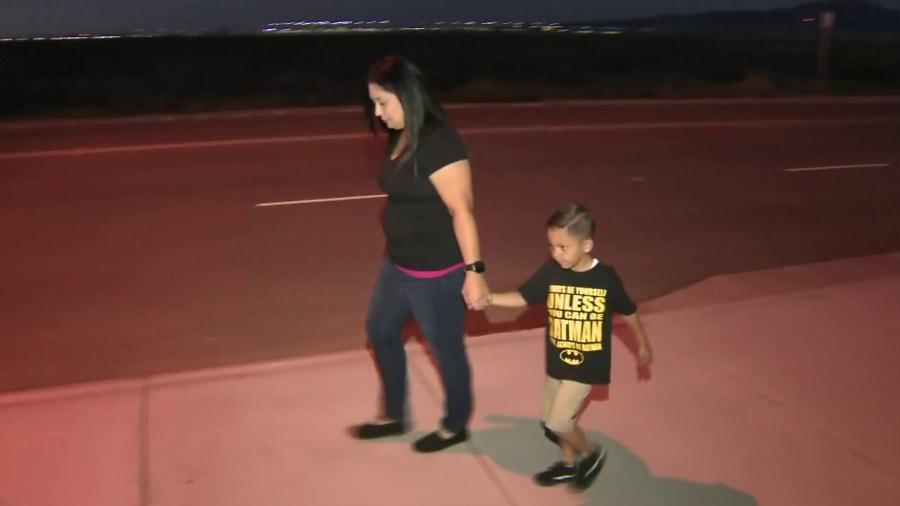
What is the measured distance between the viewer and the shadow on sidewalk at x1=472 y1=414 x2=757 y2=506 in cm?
385

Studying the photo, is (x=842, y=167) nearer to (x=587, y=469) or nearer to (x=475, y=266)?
(x=587, y=469)

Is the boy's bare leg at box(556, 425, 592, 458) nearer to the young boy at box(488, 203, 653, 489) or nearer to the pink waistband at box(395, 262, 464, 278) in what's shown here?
the young boy at box(488, 203, 653, 489)

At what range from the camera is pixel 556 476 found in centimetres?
396

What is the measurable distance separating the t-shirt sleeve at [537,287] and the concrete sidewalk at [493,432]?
0.86 metres

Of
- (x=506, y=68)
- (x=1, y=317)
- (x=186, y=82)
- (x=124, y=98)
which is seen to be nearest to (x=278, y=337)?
(x=1, y=317)

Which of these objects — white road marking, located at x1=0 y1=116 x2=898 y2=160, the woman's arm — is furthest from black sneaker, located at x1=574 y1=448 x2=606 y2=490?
white road marking, located at x1=0 y1=116 x2=898 y2=160

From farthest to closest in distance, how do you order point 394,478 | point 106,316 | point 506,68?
1. point 506,68
2. point 106,316
3. point 394,478

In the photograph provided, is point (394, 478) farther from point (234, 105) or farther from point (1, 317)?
→ point (234, 105)

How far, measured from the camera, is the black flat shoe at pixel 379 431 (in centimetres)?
435

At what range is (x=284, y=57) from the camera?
4225cm

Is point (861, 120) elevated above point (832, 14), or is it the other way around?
point (832, 14)

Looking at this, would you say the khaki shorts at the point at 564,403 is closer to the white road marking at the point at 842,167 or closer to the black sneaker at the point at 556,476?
the black sneaker at the point at 556,476

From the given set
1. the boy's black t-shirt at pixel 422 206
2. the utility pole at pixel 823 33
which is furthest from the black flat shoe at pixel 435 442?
the utility pole at pixel 823 33

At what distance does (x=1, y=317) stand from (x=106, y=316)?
732mm
